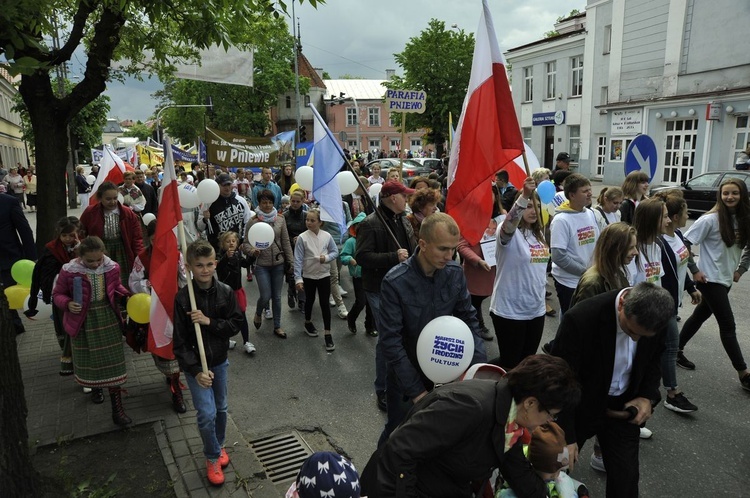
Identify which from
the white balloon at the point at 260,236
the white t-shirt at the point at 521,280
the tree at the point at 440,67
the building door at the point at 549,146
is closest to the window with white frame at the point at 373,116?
the tree at the point at 440,67

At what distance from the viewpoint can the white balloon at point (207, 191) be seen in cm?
747

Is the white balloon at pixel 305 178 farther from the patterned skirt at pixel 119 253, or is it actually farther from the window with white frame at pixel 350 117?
the window with white frame at pixel 350 117

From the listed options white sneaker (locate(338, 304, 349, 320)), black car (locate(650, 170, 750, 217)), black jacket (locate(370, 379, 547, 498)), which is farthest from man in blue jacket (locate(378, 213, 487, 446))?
black car (locate(650, 170, 750, 217))

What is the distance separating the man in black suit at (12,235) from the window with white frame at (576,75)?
100 feet

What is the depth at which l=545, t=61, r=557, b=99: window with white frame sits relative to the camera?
1294 inches

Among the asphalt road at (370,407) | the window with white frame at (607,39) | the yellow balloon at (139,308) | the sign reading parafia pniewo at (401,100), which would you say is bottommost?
the asphalt road at (370,407)

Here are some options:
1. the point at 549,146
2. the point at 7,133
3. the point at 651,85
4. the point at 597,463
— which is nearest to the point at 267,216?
the point at 597,463

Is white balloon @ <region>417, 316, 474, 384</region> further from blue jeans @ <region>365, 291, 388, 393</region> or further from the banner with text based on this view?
the banner with text

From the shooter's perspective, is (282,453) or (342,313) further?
(342,313)

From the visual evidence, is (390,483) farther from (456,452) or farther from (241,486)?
(241,486)

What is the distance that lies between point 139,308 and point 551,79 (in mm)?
33416

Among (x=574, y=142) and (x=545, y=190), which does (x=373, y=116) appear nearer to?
(x=574, y=142)

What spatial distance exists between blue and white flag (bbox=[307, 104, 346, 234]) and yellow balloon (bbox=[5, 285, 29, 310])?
3542 millimetres

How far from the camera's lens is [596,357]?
2959 mm
